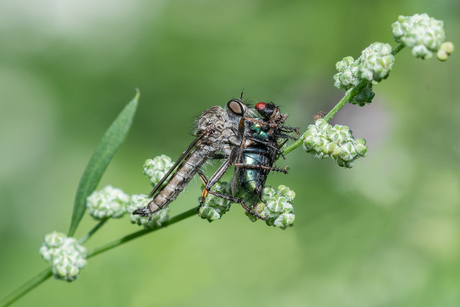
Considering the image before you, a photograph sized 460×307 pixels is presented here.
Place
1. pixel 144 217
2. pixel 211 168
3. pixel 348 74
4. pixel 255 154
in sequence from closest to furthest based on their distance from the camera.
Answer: pixel 348 74, pixel 144 217, pixel 255 154, pixel 211 168

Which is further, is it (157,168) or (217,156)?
(217,156)

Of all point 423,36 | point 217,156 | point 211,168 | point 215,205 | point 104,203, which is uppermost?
point 211,168

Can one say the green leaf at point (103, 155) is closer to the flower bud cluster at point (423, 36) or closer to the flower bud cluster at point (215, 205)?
the flower bud cluster at point (215, 205)

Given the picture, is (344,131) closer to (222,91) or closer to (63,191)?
(222,91)

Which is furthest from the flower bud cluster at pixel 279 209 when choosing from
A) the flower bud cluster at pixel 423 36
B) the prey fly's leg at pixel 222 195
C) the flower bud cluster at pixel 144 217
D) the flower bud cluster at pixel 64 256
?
the flower bud cluster at pixel 64 256

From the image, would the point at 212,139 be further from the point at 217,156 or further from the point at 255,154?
the point at 255,154

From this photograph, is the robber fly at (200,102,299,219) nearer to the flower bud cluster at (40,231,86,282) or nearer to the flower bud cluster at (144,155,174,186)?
the flower bud cluster at (144,155,174,186)

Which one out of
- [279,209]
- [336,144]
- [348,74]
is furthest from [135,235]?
[348,74]
